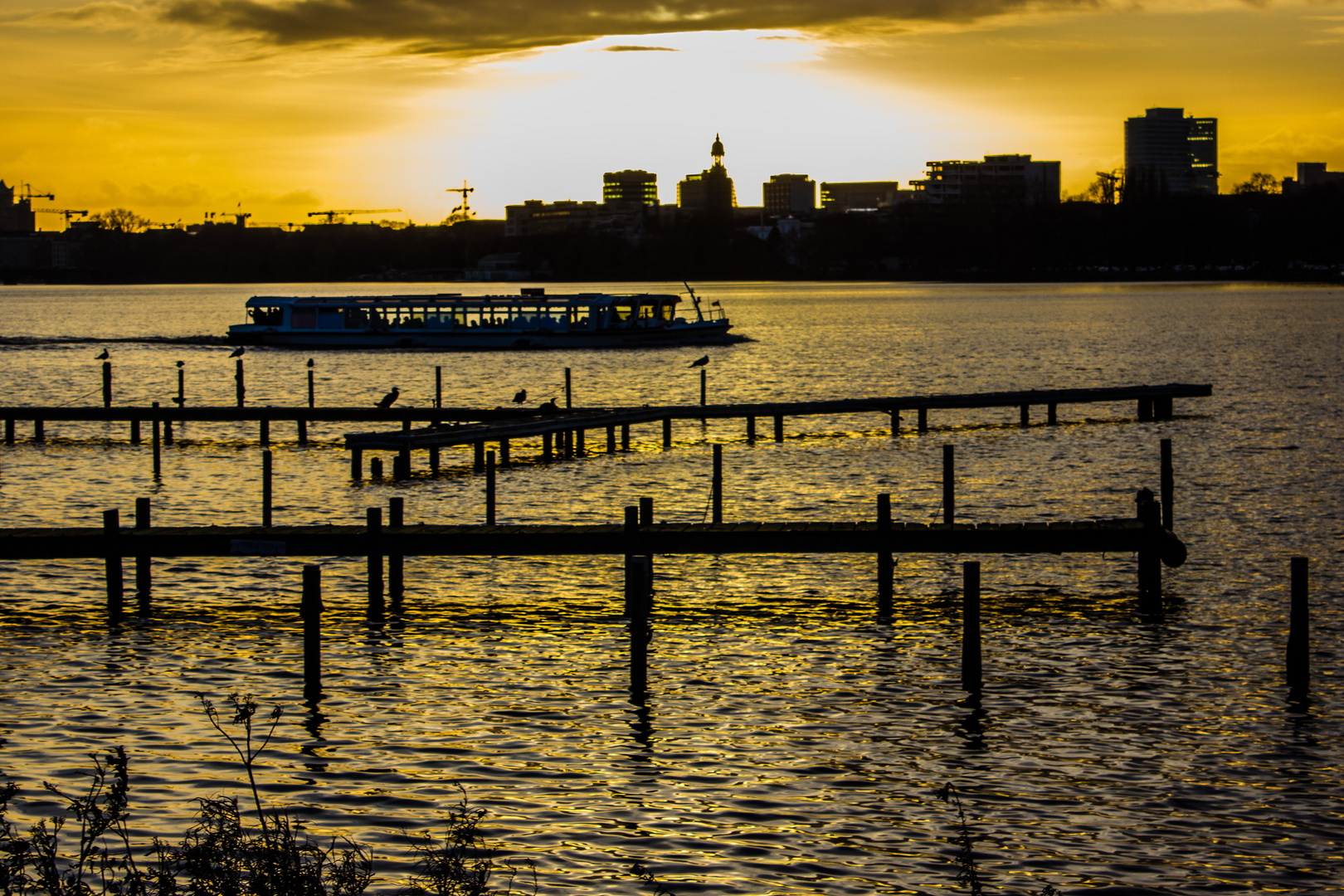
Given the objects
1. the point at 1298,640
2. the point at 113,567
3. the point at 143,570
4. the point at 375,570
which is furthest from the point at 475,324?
the point at 1298,640

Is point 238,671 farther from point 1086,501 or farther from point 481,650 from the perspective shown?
point 1086,501

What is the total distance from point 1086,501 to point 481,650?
774 inches

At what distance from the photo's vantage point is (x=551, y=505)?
3512 centimetres

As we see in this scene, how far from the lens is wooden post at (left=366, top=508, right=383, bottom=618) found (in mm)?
22344

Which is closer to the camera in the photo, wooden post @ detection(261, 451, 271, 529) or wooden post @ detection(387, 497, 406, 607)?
wooden post @ detection(387, 497, 406, 607)

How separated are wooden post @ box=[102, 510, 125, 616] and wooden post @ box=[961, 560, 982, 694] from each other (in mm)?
12768

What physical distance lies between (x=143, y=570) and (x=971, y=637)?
13600 mm

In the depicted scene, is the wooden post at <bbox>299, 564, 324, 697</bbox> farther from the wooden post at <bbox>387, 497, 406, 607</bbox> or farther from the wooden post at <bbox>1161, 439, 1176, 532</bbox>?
the wooden post at <bbox>1161, 439, 1176, 532</bbox>

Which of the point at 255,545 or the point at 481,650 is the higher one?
the point at 255,545

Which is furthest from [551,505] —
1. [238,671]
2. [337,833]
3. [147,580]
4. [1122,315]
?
[1122,315]

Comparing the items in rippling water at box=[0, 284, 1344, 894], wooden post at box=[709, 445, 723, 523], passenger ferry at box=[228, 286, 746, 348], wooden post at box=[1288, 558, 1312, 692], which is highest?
passenger ferry at box=[228, 286, 746, 348]

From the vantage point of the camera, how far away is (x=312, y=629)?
1764cm

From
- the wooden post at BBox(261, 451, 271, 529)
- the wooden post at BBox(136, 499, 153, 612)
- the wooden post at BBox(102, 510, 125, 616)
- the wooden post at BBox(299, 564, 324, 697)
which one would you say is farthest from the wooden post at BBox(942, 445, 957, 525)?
the wooden post at BBox(102, 510, 125, 616)

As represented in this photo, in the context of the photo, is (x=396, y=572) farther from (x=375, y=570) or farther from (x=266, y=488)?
(x=266, y=488)
